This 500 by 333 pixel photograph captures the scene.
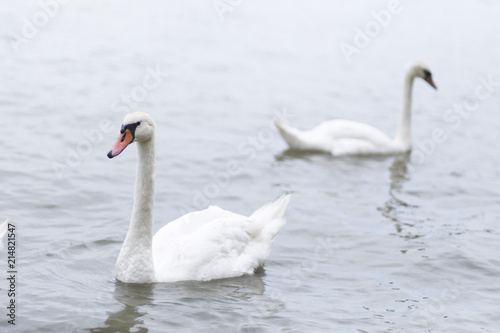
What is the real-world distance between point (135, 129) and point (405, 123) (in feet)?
26.5

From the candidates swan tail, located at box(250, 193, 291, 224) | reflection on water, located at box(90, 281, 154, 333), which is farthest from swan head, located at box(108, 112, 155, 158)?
swan tail, located at box(250, 193, 291, 224)

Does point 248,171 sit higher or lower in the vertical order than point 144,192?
higher

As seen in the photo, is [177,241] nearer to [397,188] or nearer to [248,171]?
[248,171]

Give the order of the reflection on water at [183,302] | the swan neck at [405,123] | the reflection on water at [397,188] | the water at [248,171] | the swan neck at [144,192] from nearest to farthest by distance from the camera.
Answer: the reflection on water at [183,302] < the water at [248,171] < the swan neck at [144,192] < the reflection on water at [397,188] < the swan neck at [405,123]

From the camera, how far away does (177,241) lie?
7.37 m

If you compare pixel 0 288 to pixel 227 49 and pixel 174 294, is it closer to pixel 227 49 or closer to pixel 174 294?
pixel 174 294

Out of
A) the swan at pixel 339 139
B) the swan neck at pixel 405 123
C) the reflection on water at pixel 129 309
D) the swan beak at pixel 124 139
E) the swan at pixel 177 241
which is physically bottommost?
the reflection on water at pixel 129 309

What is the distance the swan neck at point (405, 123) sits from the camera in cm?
1366

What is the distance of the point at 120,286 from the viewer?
693cm

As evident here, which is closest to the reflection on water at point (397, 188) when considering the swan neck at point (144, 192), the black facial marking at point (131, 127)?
the swan neck at point (144, 192)

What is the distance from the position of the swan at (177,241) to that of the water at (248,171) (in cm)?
15

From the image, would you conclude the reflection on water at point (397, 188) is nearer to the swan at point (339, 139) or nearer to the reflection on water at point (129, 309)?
the swan at point (339, 139)

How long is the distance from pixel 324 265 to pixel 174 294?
1.91 metres

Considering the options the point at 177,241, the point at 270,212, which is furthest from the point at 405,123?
the point at 177,241
